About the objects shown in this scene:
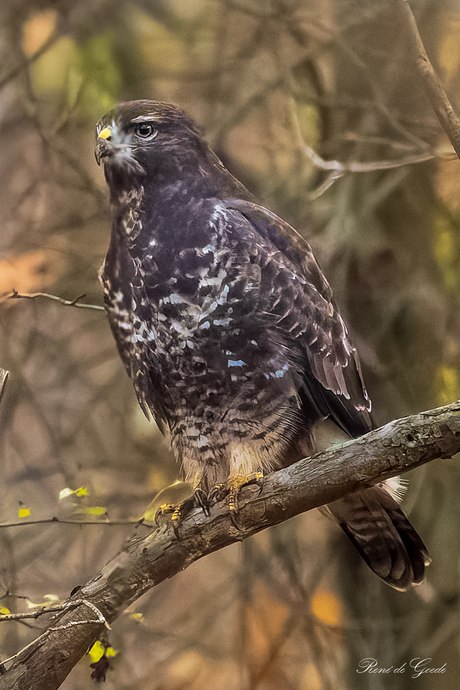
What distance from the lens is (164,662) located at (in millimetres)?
824

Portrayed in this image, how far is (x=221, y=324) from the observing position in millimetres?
821

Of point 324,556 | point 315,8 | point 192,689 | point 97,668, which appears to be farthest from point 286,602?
point 315,8

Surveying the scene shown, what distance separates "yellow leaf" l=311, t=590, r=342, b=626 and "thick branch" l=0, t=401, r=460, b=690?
0.13m

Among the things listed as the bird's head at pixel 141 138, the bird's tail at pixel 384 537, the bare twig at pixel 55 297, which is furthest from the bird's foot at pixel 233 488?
the bird's head at pixel 141 138

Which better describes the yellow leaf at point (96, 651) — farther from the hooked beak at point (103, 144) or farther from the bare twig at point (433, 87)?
the bare twig at point (433, 87)

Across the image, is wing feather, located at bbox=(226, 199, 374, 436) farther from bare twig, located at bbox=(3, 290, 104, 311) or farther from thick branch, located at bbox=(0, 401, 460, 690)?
bare twig, located at bbox=(3, 290, 104, 311)

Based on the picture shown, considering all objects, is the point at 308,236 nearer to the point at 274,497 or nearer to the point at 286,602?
the point at 274,497

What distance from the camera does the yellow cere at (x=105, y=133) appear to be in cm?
86

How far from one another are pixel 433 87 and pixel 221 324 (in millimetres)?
496

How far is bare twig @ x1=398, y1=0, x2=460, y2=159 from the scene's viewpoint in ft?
2.84

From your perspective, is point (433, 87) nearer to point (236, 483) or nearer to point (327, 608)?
point (236, 483)

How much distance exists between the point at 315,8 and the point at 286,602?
92cm

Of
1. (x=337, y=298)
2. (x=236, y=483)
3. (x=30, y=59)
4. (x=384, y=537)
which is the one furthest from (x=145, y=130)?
(x=384, y=537)

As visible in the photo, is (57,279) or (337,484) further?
(57,279)
